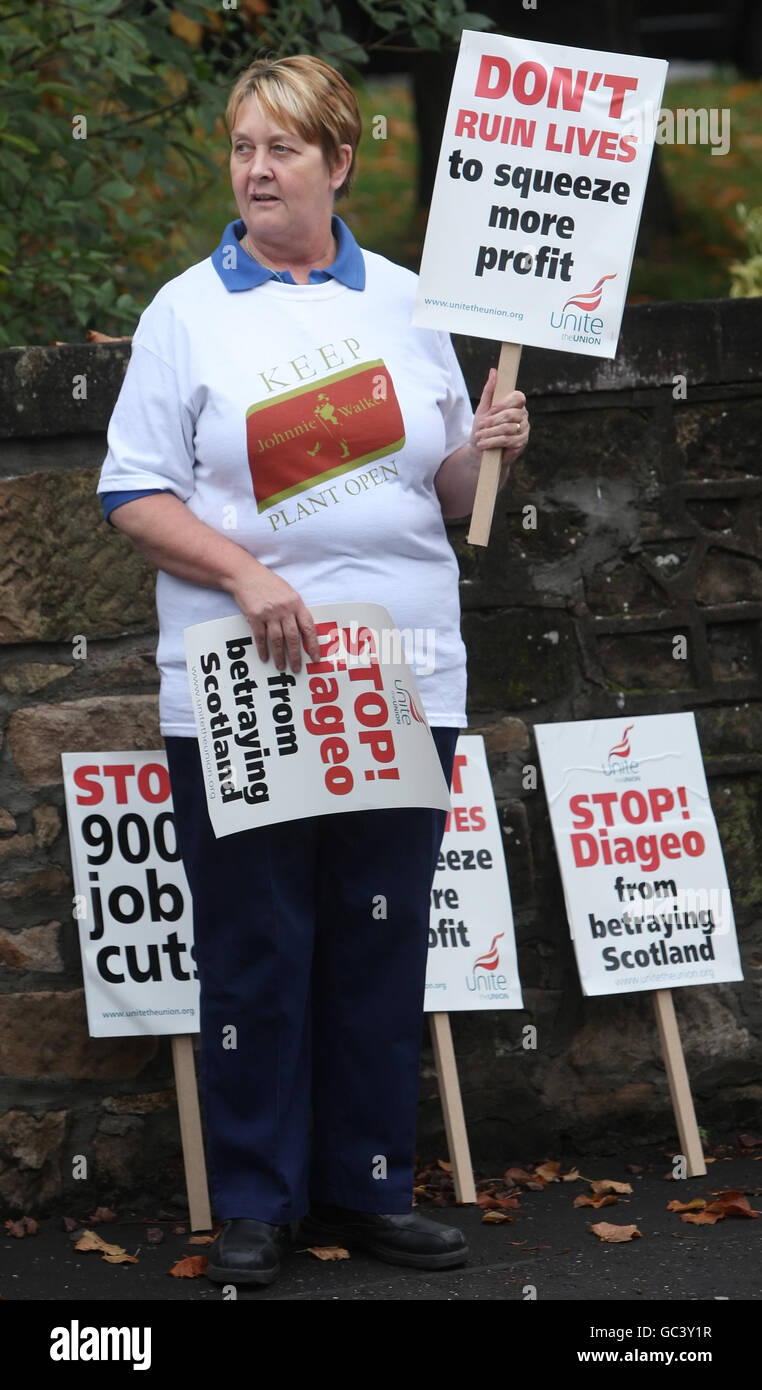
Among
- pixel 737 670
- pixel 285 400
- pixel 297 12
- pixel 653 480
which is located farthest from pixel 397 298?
pixel 297 12

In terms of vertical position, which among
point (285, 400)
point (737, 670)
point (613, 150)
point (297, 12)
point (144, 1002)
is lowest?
point (144, 1002)

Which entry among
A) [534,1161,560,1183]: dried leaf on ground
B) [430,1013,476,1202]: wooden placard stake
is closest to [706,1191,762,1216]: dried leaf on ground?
[534,1161,560,1183]: dried leaf on ground

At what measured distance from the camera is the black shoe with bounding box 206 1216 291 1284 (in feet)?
9.98

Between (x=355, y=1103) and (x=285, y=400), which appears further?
(x=355, y=1103)

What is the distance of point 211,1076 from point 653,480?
164cm

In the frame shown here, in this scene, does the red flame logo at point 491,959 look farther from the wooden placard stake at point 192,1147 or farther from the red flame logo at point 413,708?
the red flame logo at point 413,708

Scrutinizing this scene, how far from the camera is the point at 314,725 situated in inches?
119

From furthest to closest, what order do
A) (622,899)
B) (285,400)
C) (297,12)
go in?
(297,12) → (622,899) → (285,400)

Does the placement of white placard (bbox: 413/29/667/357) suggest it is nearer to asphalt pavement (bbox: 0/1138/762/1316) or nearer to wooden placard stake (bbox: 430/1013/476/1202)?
wooden placard stake (bbox: 430/1013/476/1202)

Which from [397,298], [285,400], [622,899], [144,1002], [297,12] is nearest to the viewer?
[285,400]

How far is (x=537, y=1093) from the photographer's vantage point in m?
3.83

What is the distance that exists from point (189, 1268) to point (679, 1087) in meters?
1.12

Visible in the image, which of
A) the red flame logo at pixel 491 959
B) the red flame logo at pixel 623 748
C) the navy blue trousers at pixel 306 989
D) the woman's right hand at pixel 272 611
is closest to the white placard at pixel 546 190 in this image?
the woman's right hand at pixel 272 611

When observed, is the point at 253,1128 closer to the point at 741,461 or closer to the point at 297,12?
the point at 741,461
